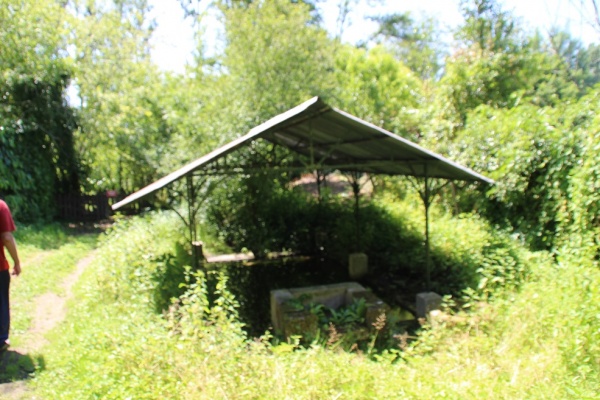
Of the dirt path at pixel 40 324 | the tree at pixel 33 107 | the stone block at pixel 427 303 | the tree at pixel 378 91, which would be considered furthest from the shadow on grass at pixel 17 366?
the tree at pixel 378 91

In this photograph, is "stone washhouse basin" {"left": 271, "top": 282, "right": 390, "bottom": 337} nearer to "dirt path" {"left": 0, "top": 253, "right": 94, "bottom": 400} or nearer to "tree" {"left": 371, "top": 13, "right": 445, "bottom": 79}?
"dirt path" {"left": 0, "top": 253, "right": 94, "bottom": 400}

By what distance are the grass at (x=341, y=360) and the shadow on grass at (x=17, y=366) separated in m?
0.14

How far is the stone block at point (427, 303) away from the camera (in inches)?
271

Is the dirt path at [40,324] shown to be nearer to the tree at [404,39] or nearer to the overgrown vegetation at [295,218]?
the overgrown vegetation at [295,218]

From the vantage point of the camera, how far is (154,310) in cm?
603

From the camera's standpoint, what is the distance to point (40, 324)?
6.18 meters

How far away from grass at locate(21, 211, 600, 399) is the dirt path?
19cm

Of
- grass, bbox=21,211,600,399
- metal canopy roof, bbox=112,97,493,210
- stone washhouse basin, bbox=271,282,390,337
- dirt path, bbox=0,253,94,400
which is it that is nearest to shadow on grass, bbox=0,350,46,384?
dirt path, bbox=0,253,94,400

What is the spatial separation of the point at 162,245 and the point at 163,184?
2823mm

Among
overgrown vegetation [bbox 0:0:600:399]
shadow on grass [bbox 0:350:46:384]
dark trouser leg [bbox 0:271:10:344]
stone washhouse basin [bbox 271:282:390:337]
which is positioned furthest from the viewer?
stone washhouse basin [bbox 271:282:390:337]

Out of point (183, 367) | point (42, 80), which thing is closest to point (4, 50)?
point (42, 80)

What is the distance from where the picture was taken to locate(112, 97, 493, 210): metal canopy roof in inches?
258

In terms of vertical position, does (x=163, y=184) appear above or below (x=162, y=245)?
above

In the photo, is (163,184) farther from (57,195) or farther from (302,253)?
(57,195)
